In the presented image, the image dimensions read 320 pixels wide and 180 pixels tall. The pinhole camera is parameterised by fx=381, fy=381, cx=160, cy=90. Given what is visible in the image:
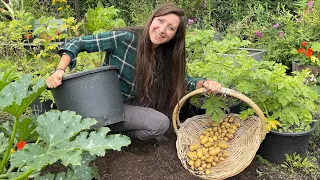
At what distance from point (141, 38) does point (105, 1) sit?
4577 millimetres

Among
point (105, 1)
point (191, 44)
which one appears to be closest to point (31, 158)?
point (191, 44)

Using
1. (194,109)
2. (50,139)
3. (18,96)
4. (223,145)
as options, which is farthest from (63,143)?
(194,109)

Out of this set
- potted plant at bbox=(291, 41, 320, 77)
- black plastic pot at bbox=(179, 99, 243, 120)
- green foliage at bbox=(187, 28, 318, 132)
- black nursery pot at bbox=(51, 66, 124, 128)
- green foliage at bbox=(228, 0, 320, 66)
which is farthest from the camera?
green foliage at bbox=(228, 0, 320, 66)

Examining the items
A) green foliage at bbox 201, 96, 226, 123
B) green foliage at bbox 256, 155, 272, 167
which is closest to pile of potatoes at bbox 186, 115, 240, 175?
green foliage at bbox 201, 96, 226, 123

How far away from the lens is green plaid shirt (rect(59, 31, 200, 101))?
236 centimetres

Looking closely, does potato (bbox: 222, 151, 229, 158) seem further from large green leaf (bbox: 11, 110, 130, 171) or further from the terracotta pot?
the terracotta pot

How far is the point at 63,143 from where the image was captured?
1.76 meters

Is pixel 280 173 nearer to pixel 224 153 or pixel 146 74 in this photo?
pixel 224 153

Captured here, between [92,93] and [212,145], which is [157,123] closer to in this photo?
[212,145]

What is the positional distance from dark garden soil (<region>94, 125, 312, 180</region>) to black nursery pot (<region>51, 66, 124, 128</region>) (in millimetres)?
371

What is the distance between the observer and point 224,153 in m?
2.50

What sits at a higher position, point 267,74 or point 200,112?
point 267,74

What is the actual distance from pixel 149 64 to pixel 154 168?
68cm

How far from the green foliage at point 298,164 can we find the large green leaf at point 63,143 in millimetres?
1279
